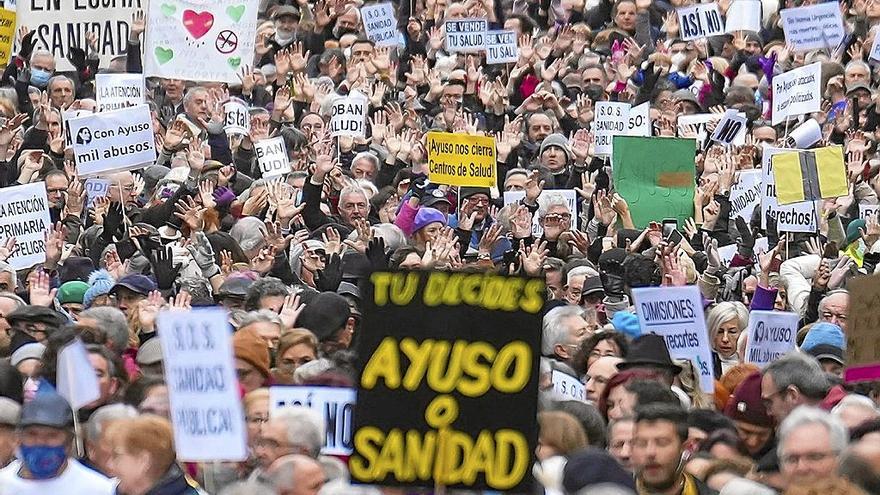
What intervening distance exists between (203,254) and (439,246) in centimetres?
152

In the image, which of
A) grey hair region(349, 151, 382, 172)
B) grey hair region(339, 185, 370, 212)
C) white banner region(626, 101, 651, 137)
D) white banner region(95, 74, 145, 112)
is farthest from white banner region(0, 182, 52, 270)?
white banner region(626, 101, 651, 137)

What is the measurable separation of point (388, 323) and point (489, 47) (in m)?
14.8

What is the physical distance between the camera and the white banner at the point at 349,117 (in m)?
19.1

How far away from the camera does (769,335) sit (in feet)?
36.9

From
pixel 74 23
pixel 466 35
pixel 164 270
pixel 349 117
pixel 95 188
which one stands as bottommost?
pixel 164 270

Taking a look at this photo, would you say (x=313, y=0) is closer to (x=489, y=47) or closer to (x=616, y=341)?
(x=489, y=47)

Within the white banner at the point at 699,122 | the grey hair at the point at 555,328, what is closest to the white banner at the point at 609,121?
the white banner at the point at 699,122

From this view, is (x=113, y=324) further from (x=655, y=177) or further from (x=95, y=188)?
(x=655, y=177)

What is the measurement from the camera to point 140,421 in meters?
7.66

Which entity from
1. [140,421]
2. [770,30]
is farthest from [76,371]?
[770,30]

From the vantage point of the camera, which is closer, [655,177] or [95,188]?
[655,177]

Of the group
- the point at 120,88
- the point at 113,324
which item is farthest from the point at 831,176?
the point at 120,88

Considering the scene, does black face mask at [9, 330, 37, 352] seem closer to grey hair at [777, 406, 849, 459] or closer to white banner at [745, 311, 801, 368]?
white banner at [745, 311, 801, 368]

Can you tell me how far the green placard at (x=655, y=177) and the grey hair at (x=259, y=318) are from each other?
5070 millimetres
